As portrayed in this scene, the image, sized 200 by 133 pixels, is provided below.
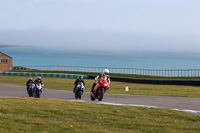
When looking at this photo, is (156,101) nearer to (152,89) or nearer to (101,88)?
(101,88)

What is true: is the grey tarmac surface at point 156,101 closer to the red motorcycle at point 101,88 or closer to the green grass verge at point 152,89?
the red motorcycle at point 101,88

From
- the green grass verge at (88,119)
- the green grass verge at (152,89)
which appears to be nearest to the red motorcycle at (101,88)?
the green grass verge at (88,119)

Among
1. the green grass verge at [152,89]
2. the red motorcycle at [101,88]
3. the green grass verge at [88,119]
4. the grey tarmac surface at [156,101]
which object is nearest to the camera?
the green grass verge at [88,119]

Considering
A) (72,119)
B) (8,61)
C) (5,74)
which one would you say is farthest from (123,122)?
(8,61)

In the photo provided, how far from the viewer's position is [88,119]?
1281 centimetres

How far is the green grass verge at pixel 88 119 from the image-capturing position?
10.8 meters

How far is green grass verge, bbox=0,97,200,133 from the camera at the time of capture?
35.5 ft

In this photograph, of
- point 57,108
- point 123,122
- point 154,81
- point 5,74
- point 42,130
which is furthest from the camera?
point 5,74

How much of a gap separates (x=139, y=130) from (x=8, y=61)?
274 ft

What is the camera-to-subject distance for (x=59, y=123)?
11562 millimetres

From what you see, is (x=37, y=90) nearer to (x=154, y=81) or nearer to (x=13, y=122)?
(x=13, y=122)

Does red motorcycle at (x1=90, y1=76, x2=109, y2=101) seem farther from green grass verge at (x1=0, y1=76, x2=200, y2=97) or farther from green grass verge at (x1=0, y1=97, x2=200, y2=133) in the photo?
green grass verge at (x1=0, y1=76, x2=200, y2=97)

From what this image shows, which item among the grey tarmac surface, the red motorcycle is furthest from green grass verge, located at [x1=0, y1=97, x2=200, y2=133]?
the grey tarmac surface

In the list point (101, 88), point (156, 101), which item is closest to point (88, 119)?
point (101, 88)
